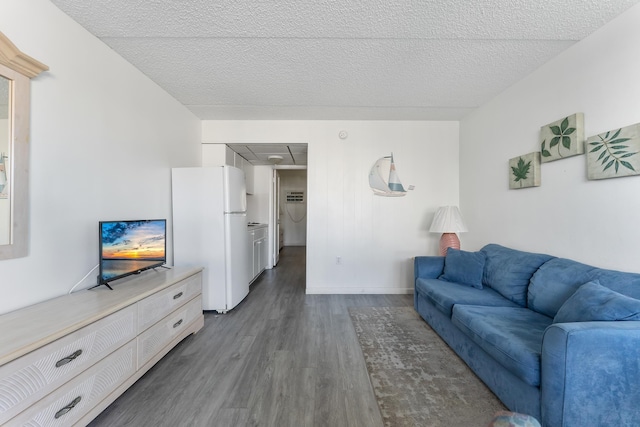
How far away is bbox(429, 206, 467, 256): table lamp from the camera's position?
10.3 feet

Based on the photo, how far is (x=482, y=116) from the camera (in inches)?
126

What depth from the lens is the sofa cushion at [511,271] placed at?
84.0 inches

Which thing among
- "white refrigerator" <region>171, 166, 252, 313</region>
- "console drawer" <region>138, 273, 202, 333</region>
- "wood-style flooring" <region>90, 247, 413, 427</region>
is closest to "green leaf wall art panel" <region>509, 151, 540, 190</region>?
"wood-style flooring" <region>90, 247, 413, 427</region>

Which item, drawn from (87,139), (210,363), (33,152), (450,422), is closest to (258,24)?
(87,139)

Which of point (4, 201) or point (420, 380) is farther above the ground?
point (4, 201)

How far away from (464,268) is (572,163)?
1.27m

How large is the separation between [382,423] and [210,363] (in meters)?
1.38

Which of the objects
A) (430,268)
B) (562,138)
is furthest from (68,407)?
(562,138)

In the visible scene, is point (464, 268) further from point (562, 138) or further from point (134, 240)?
point (134, 240)

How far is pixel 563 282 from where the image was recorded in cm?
181

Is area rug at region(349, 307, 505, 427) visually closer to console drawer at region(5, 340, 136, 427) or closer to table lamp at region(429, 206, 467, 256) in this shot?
table lamp at region(429, 206, 467, 256)

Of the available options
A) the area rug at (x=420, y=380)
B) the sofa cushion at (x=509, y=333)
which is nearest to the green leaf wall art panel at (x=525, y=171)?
the sofa cushion at (x=509, y=333)

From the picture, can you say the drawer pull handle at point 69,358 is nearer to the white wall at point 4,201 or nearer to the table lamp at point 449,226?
the white wall at point 4,201

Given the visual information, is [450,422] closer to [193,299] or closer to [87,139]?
[193,299]
